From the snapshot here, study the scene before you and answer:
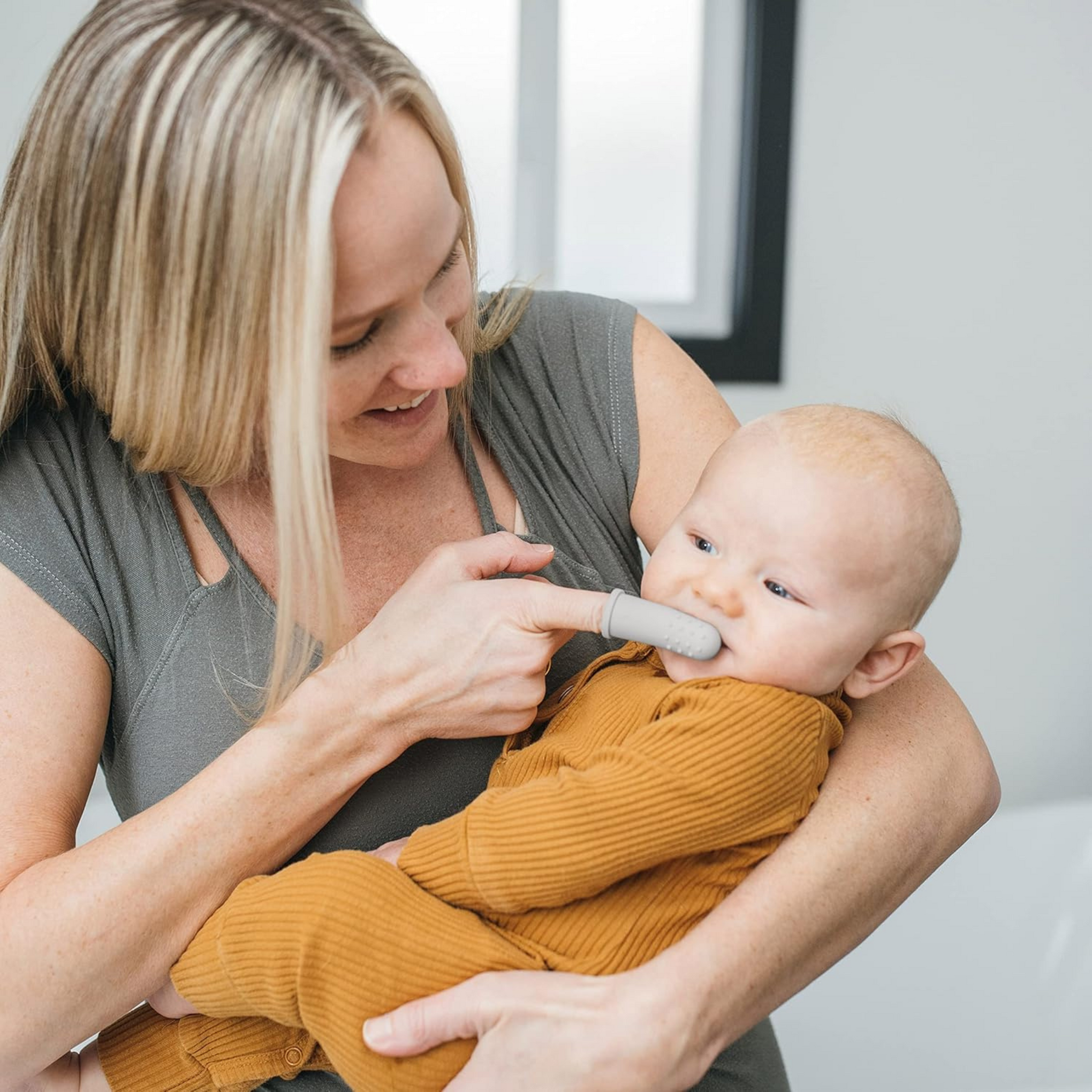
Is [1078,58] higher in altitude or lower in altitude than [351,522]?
higher

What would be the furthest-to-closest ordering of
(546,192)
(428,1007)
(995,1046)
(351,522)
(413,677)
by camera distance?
(546,192), (995,1046), (351,522), (413,677), (428,1007)

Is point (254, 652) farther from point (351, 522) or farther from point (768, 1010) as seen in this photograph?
point (768, 1010)

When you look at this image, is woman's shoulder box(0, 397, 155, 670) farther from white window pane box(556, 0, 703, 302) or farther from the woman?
white window pane box(556, 0, 703, 302)

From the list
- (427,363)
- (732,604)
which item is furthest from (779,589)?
(427,363)

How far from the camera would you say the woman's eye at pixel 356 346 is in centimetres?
84

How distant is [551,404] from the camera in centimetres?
110

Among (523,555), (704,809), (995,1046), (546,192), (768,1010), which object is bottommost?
(995,1046)

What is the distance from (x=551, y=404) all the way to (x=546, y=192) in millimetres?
1082

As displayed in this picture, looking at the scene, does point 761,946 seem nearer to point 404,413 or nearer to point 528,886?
point 528,886

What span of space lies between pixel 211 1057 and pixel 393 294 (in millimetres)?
600

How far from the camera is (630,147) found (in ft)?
6.74

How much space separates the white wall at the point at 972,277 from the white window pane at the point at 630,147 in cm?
19

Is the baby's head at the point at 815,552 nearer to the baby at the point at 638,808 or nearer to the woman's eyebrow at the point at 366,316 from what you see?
the baby at the point at 638,808

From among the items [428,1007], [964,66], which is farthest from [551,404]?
[964,66]
